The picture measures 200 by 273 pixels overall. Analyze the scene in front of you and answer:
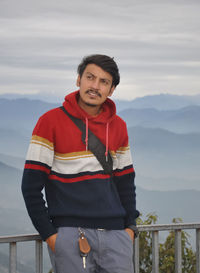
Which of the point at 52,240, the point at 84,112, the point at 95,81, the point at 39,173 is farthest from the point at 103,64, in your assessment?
the point at 52,240

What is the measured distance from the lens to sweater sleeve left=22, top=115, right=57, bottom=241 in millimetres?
2635

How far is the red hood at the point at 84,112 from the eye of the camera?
2.76 meters

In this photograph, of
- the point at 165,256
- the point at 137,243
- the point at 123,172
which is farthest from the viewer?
the point at 165,256

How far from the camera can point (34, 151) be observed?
264cm

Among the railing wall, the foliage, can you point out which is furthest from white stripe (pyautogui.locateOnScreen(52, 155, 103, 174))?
the foliage

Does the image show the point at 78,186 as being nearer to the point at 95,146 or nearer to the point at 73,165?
the point at 73,165

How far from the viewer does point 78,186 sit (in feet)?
8.80

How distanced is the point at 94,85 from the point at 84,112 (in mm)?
150

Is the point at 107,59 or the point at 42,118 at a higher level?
the point at 107,59

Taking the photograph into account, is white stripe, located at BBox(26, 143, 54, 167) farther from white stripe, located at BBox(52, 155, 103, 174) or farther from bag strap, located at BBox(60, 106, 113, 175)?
bag strap, located at BBox(60, 106, 113, 175)

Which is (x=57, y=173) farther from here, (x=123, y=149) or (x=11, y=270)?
(x=11, y=270)

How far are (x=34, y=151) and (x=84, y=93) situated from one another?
16.1 inches

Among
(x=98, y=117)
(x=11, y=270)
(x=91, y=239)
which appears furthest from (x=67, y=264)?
(x=98, y=117)

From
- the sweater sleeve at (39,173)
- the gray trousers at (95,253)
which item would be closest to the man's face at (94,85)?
the sweater sleeve at (39,173)
